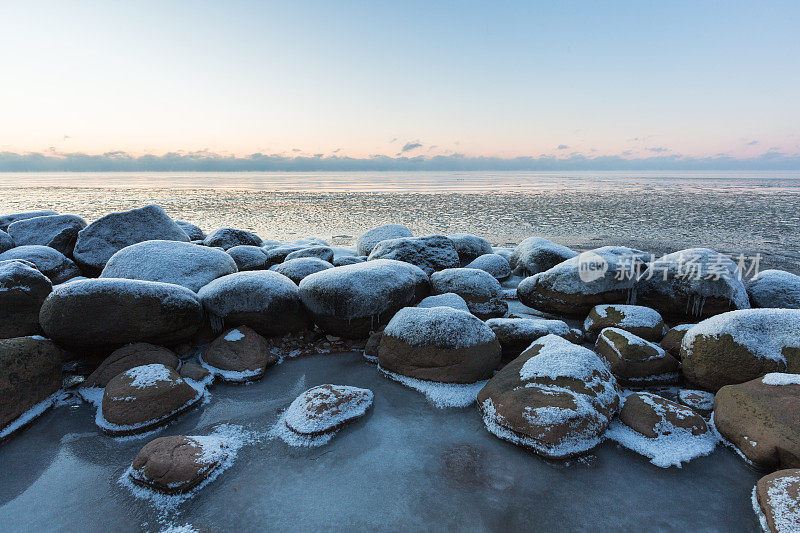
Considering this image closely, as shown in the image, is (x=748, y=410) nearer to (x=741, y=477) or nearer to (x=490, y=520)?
(x=741, y=477)

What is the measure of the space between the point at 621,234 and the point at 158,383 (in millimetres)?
13513

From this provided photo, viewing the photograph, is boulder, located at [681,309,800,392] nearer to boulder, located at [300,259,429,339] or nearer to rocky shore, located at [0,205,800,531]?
rocky shore, located at [0,205,800,531]

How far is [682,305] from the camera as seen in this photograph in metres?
5.12

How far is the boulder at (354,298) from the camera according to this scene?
4469 mm

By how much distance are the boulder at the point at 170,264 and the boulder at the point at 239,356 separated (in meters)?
1.39

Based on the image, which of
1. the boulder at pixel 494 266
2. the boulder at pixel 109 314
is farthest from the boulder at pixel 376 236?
the boulder at pixel 109 314

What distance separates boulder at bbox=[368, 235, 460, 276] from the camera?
6.71 meters

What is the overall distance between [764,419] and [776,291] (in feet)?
12.2

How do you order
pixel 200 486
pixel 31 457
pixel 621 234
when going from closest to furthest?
pixel 200 486, pixel 31 457, pixel 621 234

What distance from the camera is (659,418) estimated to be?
2.94 metres

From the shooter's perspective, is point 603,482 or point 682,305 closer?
point 603,482

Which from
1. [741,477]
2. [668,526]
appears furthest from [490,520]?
[741,477]

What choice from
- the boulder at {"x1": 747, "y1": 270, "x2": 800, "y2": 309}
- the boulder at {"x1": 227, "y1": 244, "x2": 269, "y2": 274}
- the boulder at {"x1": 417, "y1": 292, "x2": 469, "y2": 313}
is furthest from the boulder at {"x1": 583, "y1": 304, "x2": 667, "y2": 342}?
the boulder at {"x1": 227, "y1": 244, "x2": 269, "y2": 274}

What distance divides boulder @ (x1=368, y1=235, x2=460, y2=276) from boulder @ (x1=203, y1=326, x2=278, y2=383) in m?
3.00
